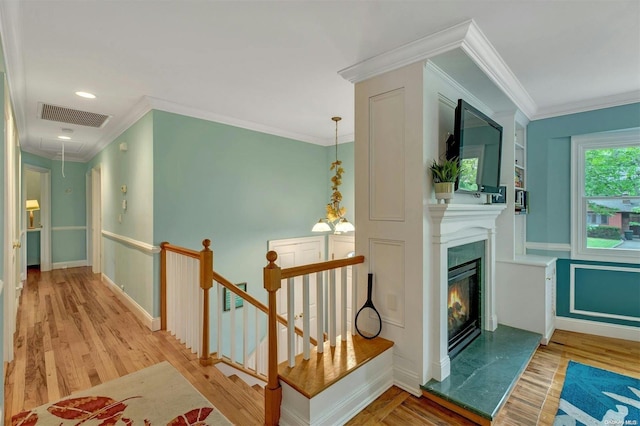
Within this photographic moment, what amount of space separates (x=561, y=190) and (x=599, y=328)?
5.07 ft

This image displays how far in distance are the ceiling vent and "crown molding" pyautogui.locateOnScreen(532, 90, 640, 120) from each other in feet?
17.2

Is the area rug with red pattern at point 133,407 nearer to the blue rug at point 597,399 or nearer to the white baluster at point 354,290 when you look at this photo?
the white baluster at point 354,290

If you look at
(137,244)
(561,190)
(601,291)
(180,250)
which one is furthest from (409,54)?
(137,244)

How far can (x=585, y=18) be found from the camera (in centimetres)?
189

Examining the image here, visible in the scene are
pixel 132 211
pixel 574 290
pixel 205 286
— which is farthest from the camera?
pixel 132 211

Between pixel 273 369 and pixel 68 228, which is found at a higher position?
pixel 68 228

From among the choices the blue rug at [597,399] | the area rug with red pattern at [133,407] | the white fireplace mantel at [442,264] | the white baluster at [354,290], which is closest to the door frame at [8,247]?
the area rug with red pattern at [133,407]

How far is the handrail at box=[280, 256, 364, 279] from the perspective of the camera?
1.98 meters

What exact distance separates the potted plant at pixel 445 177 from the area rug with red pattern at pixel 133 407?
2.11 m

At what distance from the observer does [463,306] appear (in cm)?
289

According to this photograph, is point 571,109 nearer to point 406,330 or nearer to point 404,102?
point 404,102

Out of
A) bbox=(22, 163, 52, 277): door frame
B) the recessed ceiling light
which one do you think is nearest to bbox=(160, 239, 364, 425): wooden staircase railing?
the recessed ceiling light

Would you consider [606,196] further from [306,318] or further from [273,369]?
[273,369]

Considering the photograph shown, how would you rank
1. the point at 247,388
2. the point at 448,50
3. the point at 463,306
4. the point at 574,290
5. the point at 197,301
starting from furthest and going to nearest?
the point at 574,290 → the point at 463,306 → the point at 197,301 → the point at 247,388 → the point at 448,50
